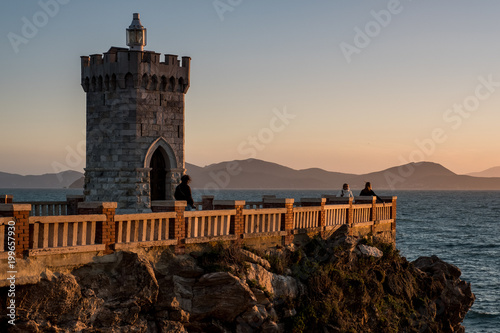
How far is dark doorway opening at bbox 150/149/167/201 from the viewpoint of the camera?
84.1ft

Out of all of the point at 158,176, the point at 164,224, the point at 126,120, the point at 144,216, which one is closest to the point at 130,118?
the point at 126,120

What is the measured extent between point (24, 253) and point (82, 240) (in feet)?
5.02

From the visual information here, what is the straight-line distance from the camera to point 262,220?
1980 centimetres

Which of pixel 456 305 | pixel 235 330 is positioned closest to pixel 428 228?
pixel 456 305

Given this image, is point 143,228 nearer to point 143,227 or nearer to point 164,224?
point 143,227

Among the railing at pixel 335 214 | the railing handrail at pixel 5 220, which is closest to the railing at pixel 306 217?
the railing at pixel 335 214

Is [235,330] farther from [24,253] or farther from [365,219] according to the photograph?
[365,219]

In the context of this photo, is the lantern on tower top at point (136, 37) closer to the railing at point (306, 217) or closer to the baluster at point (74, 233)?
the railing at point (306, 217)

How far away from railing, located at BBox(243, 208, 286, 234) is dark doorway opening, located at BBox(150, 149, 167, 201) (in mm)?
6967

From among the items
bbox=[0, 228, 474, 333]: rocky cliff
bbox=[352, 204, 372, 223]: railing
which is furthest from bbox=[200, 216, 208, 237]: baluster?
bbox=[352, 204, 372, 223]: railing

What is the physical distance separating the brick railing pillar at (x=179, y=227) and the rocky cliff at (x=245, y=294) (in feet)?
1.02

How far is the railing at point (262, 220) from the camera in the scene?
19.2m

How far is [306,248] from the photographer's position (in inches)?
845

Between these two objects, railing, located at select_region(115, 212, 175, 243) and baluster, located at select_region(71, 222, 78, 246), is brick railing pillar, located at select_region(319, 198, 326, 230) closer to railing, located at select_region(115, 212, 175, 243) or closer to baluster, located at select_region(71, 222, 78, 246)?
railing, located at select_region(115, 212, 175, 243)
